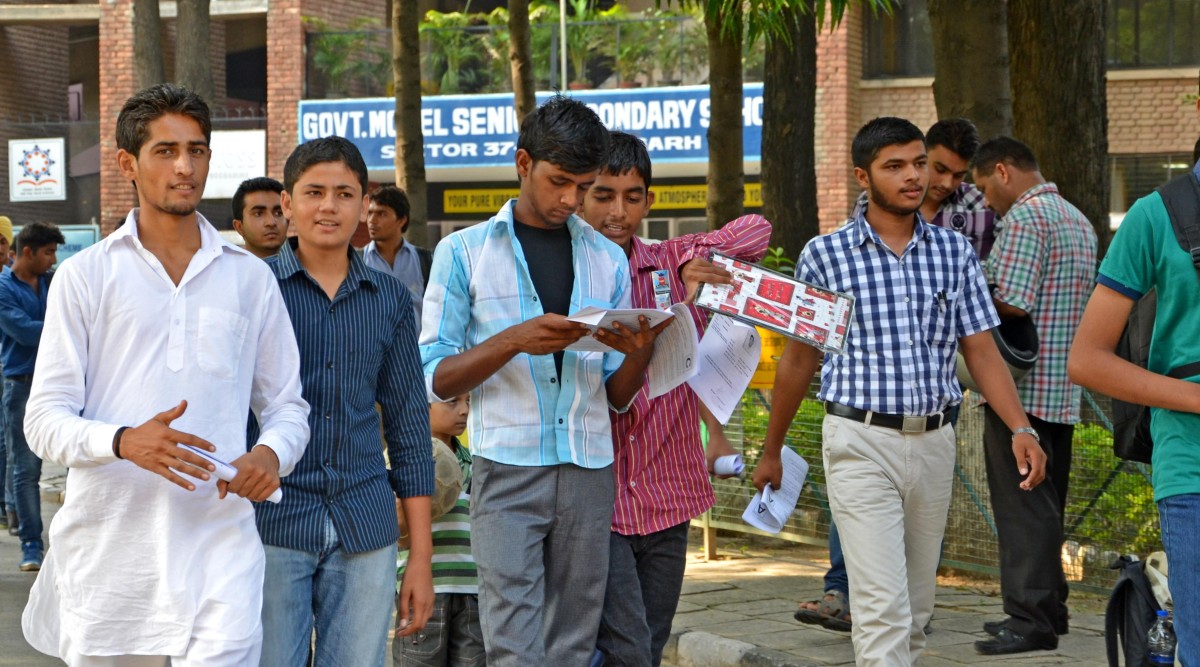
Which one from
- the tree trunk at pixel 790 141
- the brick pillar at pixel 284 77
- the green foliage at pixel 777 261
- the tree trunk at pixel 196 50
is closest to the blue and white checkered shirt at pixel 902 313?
the green foliage at pixel 777 261

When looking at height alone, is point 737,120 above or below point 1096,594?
above

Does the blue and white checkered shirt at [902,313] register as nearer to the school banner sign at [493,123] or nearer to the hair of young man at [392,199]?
the hair of young man at [392,199]

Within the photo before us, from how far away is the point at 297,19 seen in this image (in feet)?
102

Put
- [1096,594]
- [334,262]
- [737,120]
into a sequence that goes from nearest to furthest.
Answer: [334,262] < [1096,594] < [737,120]

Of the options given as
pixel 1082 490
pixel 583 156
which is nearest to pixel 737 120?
pixel 1082 490

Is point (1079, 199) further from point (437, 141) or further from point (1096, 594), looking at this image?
point (437, 141)

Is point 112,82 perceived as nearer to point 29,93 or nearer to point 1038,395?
point 29,93

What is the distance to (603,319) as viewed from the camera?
4.20 meters

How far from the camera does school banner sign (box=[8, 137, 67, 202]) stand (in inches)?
1332

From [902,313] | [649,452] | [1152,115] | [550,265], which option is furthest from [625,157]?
[1152,115]

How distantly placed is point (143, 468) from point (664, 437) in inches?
82.9

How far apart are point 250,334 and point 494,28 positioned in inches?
1035

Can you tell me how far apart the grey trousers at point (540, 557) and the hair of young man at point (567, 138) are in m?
0.90

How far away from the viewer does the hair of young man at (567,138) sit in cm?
445
